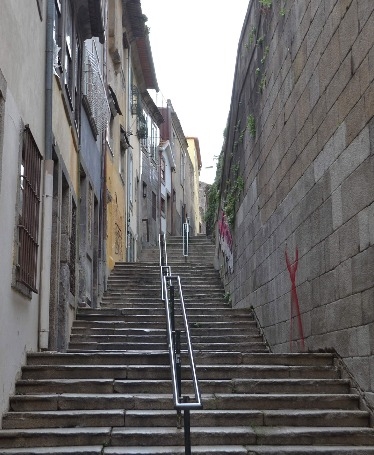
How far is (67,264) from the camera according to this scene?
31.8ft

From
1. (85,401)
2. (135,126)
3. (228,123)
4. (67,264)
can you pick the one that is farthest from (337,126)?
(135,126)

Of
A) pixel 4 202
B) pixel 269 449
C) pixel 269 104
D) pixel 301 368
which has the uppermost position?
pixel 269 104

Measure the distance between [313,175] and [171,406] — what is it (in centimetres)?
295

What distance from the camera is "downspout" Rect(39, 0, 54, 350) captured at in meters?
7.88

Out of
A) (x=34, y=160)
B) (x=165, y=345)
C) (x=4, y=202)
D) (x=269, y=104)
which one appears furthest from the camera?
(x=269, y=104)

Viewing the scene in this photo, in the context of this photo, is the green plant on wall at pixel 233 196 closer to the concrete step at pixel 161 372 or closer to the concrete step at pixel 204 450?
the concrete step at pixel 161 372

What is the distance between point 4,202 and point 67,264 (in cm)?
371

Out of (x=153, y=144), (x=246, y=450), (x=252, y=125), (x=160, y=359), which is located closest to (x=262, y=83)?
(x=252, y=125)

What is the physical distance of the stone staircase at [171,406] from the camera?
5730 mm

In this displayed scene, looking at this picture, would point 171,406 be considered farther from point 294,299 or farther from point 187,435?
point 294,299

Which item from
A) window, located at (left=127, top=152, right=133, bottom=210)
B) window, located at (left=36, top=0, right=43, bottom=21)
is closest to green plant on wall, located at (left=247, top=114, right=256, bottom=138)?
window, located at (left=36, top=0, right=43, bottom=21)

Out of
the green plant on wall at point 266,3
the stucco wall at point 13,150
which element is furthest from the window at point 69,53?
the green plant on wall at point 266,3

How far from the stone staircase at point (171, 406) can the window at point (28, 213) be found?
0.99m

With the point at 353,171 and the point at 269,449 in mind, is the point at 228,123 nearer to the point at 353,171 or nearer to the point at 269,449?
the point at 353,171
